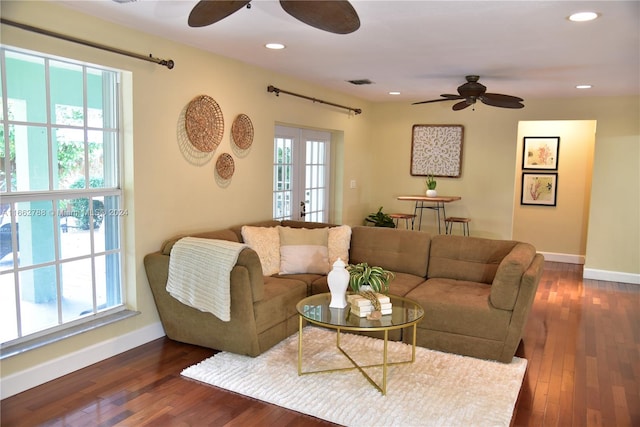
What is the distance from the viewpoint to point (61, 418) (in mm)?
2672

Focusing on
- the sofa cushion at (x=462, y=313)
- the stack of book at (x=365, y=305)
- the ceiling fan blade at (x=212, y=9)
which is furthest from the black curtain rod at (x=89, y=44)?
the sofa cushion at (x=462, y=313)

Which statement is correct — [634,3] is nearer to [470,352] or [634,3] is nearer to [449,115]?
[470,352]

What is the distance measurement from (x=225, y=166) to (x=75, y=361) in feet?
6.58

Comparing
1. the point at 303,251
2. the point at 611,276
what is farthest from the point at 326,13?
the point at 611,276

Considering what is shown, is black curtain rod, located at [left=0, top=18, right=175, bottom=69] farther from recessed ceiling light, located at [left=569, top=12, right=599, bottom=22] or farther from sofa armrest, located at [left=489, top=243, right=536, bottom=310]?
sofa armrest, located at [left=489, top=243, right=536, bottom=310]

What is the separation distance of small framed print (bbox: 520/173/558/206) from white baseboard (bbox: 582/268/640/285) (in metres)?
1.50

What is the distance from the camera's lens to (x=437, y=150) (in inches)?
278

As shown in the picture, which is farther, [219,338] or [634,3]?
[219,338]

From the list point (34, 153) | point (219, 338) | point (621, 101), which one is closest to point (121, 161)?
point (34, 153)

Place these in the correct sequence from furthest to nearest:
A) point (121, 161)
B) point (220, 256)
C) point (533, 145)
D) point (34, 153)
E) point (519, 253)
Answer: point (533, 145), point (519, 253), point (121, 161), point (220, 256), point (34, 153)

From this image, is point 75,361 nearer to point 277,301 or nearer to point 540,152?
point 277,301

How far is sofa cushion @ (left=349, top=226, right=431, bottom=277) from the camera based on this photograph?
455 cm

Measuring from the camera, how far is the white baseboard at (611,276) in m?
6.25

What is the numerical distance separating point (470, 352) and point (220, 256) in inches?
76.3
